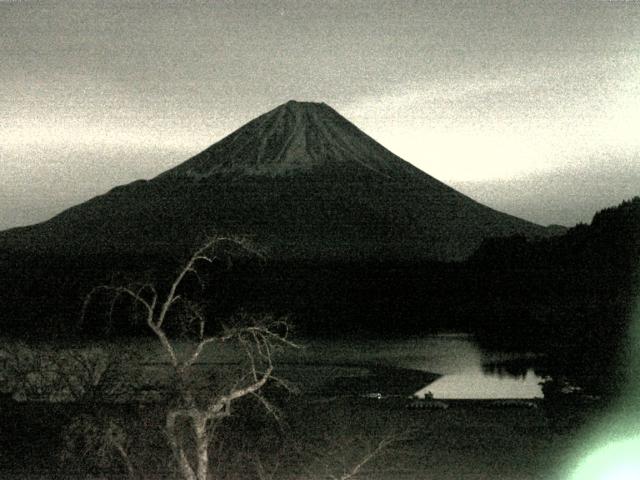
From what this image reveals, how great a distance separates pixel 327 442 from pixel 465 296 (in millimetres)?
51993

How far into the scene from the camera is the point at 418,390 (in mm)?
26453

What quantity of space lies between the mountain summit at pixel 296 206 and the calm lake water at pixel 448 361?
70.9m

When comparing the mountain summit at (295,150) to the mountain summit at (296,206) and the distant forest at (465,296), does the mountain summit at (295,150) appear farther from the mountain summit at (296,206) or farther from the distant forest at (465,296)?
the distant forest at (465,296)

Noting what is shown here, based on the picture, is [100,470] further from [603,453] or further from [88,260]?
[88,260]

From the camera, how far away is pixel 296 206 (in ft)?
437

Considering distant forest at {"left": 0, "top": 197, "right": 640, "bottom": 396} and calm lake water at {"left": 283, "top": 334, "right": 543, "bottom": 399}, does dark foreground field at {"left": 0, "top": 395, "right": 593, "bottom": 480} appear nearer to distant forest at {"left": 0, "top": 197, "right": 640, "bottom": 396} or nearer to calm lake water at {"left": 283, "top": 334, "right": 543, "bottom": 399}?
distant forest at {"left": 0, "top": 197, "right": 640, "bottom": 396}

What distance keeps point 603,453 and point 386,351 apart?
2321cm

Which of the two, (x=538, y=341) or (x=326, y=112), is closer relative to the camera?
(x=538, y=341)

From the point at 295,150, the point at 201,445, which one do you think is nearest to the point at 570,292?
the point at 201,445

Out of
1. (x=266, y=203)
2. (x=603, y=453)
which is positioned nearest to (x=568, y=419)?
(x=603, y=453)

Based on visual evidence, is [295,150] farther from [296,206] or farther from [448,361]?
[448,361]

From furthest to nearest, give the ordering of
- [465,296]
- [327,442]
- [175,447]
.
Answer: [465,296]
[327,442]
[175,447]

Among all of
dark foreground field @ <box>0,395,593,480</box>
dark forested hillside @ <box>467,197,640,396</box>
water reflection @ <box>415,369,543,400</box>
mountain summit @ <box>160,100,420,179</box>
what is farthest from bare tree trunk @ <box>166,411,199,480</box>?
mountain summit @ <box>160,100,420,179</box>

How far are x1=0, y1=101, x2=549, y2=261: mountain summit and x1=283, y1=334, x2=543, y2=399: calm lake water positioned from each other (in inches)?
2790
